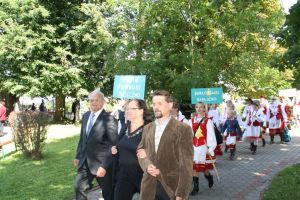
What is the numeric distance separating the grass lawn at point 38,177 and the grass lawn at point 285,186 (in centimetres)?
388

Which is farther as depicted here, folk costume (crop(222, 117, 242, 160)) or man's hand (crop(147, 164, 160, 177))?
folk costume (crop(222, 117, 242, 160))

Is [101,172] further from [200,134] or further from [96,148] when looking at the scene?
[200,134]

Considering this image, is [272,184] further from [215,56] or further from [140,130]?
[215,56]

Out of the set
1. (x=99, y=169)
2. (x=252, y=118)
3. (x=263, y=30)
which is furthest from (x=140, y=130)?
(x=263, y=30)

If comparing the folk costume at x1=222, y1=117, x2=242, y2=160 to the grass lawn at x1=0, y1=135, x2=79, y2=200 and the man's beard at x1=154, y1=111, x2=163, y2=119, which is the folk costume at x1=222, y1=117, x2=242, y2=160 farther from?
the man's beard at x1=154, y1=111, x2=163, y2=119

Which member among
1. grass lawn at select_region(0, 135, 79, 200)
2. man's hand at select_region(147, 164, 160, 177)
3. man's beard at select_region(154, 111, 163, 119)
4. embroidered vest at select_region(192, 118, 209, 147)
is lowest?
grass lawn at select_region(0, 135, 79, 200)

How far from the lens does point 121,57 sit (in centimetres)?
1969

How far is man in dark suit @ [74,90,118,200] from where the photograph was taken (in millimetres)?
6477

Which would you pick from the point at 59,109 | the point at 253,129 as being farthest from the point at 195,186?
the point at 59,109

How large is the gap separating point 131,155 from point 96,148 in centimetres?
122

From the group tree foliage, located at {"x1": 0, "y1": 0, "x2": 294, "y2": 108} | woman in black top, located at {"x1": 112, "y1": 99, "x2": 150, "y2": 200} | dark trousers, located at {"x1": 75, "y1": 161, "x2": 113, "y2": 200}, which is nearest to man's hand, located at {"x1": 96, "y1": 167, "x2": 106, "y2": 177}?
dark trousers, located at {"x1": 75, "y1": 161, "x2": 113, "y2": 200}

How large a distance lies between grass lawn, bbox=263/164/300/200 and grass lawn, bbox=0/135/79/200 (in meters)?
3.88

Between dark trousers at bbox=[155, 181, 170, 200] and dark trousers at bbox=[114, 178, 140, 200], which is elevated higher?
dark trousers at bbox=[155, 181, 170, 200]

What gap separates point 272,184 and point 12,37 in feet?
84.8
